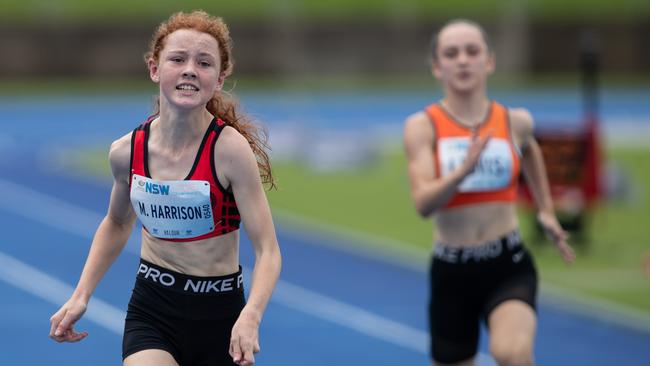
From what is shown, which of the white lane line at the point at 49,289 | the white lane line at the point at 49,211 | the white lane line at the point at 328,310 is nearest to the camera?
the white lane line at the point at 328,310

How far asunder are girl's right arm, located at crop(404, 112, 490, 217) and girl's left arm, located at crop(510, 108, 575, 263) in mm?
491

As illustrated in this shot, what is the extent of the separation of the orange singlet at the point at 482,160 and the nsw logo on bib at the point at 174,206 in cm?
196

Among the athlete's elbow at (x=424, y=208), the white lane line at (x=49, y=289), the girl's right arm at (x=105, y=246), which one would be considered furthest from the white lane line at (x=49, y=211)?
the girl's right arm at (x=105, y=246)

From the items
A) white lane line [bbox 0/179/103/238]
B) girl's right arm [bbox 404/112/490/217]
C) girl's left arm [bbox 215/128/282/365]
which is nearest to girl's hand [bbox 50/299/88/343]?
girl's left arm [bbox 215/128/282/365]

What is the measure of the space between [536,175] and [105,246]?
2695mm

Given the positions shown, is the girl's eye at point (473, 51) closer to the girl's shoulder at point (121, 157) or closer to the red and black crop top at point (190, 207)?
the red and black crop top at point (190, 207)

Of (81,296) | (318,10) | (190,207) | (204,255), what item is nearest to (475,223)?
(204,255)

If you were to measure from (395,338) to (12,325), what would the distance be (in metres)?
3.14

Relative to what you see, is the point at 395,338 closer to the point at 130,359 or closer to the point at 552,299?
the point at 552,299

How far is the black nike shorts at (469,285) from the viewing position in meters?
6.71

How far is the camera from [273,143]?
24328 millimetres

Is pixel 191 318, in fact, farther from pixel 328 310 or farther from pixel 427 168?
pixel 328 310

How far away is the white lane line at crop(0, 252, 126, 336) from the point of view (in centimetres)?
1082

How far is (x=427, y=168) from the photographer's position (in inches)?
263
